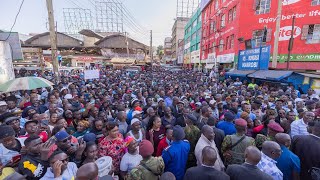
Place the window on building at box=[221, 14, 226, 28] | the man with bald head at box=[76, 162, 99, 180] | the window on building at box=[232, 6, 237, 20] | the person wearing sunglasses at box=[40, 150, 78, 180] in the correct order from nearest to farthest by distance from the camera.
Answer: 1. the man with bald head at box=[76, 162, 99, 180]
2. the person wearing sunglasses at box=[40, 150, 78, 180]
3. the window on building at box=[232, 6, 237, 20]
4. the window on building at box=[221, 14, 226, 28]

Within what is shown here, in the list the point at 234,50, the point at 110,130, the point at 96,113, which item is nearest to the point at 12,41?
the point at 96,113

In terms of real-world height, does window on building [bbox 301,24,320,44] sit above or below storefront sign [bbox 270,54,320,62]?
above

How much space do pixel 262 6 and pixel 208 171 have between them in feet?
70.7

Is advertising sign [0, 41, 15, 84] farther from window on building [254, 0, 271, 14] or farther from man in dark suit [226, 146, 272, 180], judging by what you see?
window on building [254, 0, 271, 14]

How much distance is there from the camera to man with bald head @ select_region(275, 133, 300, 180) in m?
3.03

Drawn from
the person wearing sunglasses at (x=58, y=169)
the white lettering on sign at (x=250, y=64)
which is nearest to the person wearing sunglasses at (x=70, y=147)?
the person wearing sunglasses at (x=58, y=169)

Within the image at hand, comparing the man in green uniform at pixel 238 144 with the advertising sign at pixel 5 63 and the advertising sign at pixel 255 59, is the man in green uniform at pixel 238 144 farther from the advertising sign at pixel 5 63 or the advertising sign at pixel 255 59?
the advertising sign at pixel 255 59

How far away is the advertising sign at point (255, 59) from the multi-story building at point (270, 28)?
1.28m

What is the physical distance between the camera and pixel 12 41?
9.82 metres

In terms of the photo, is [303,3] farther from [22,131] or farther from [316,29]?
[22,131]

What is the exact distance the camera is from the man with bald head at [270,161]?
272cm

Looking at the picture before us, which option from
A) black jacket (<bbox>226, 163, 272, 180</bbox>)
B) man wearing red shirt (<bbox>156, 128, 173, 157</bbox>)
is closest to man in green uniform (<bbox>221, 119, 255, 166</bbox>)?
black jacket (<bbox>226, 163, 272, 180</bbox>)

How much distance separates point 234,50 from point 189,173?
21.0 meters

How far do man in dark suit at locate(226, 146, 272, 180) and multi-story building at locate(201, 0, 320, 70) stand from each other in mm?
15900
